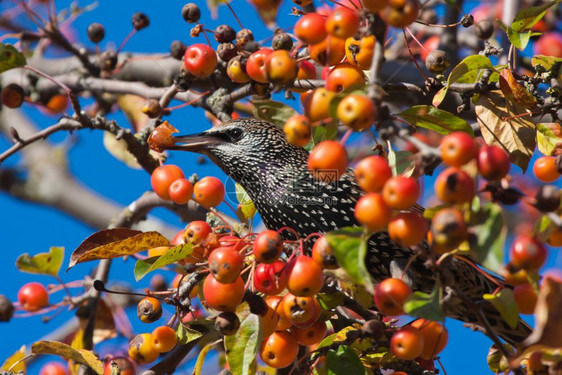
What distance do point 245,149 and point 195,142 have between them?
9.0 inches

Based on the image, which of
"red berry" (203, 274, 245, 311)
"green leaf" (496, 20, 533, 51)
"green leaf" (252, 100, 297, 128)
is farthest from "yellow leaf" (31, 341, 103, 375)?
"green leaf" (496, 20, 533, 51)

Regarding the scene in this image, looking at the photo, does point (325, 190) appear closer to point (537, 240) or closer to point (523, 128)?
point (523, 128)

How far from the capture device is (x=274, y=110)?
2.60m

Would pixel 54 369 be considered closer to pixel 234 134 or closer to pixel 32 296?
pixel 32 296

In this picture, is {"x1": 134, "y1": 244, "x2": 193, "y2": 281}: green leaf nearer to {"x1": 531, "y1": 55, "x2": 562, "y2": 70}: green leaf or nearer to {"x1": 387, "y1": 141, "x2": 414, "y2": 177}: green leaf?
{"x1": 387, "y1": 141, "x2": 414, "y2": 177}: green leaf

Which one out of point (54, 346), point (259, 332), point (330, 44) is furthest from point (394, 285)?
point (54, 346)

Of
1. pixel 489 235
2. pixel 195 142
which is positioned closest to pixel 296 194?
pixel 195 142

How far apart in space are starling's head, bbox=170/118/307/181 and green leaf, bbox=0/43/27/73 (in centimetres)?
71

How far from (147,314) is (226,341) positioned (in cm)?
31

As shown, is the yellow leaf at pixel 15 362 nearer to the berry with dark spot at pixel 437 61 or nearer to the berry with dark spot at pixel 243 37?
the berry with dark spot at pixel 243 37

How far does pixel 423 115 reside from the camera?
2.09 metres

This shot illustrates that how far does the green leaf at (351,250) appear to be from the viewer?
1.77m

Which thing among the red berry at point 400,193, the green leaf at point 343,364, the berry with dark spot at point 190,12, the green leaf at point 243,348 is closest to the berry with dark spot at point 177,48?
the berry with dark spot at point 190,12

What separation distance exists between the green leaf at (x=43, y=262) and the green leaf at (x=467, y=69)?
5.39 feet
